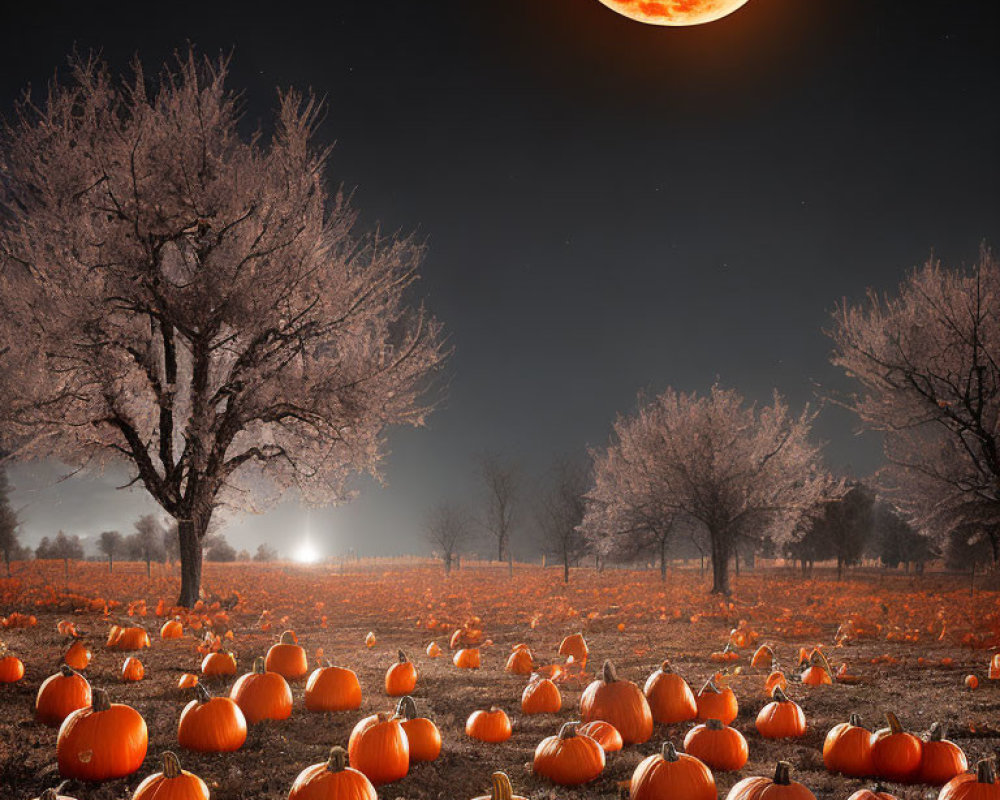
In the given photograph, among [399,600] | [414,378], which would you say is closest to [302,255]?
[414,378]

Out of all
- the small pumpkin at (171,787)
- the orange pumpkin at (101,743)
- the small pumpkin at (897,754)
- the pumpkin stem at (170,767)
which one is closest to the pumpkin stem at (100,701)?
the orange pumpkin at (101,743)

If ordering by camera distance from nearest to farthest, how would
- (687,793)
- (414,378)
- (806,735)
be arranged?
(687,793) → (806,735) → (414,378)

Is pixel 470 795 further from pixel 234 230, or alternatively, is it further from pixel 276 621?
pixel 234 230

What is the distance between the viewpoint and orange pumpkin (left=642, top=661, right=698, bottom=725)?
6.27 m

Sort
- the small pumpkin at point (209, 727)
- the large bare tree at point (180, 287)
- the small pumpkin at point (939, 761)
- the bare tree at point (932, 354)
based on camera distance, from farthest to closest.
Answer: the bare tree at point (932, 354), the large bare tree at point (180, 287), the small pumpkin at point (209, 727), the small pumpkin at point (939, 761)

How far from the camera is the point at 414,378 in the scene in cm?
1566

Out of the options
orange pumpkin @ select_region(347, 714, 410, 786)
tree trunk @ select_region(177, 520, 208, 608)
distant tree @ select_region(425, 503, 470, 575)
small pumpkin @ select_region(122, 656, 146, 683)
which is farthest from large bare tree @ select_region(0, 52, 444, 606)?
distant tree @ select_region(425, 503, 470, 575)

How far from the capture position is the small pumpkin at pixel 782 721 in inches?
233

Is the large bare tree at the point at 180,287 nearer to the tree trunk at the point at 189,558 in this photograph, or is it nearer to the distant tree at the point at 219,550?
the tree trunk at the point at 189,558

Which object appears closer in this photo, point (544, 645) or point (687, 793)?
point (687, 793)

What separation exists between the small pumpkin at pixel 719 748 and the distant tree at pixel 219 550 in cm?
5741

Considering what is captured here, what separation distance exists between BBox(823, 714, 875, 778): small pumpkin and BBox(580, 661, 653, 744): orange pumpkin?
4.90 ft

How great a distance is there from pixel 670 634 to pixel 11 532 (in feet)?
115

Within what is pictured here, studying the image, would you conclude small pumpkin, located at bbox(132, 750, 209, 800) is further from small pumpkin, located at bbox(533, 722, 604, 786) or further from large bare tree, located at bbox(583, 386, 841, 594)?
large bare tree, located at bbox(583, 386, 841, 594)
